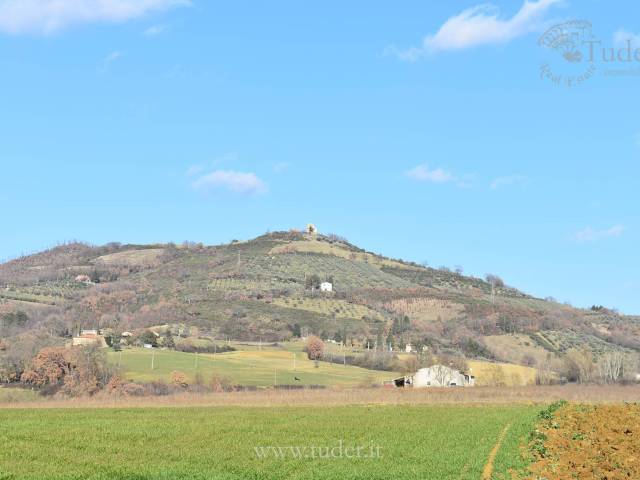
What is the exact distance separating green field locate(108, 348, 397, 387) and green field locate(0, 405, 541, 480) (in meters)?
54.8

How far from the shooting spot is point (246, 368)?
123125 millimetres

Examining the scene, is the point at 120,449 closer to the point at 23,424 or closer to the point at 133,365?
the point at 23,424

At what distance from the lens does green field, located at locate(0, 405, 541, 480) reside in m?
26.6

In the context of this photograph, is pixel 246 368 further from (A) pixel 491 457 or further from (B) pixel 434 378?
(A) pixel 491 457

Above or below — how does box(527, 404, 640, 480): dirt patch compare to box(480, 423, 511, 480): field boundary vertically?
above

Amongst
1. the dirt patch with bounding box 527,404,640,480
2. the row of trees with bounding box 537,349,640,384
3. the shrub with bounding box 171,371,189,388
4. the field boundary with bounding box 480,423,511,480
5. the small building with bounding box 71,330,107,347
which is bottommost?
the shrub with bounding box 171,371,189,388

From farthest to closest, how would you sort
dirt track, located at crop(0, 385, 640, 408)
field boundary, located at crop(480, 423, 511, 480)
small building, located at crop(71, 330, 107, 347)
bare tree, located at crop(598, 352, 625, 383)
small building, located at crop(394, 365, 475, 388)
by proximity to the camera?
small building, located at crop(71, 330, 107, 347) → bare tree, located at crop(598, 352, 625, 383) → small building, located at crop(394, 365, 475, 388) → dirt track, located at crop(0, 385, 640, 408) → field boundary, located at crop(480, 423, 511, 480)

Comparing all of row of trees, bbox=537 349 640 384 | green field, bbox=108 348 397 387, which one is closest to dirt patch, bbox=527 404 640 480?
green field, bbox=108 348 397 387

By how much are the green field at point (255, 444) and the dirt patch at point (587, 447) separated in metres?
1.30

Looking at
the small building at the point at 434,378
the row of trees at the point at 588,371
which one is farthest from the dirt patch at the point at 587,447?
Result: the row of trees at the point at 588,371

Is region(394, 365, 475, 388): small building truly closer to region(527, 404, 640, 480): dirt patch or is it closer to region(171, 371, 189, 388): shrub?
region(171, 371, 189, 388): shrub

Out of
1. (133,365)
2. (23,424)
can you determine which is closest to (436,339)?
(133,365)

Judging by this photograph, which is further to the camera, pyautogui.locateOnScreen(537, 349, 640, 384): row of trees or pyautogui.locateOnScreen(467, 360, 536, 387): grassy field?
pyautogui.locateOnScreen(537, 349, 640, 384): row of trees

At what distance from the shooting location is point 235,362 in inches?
5108
